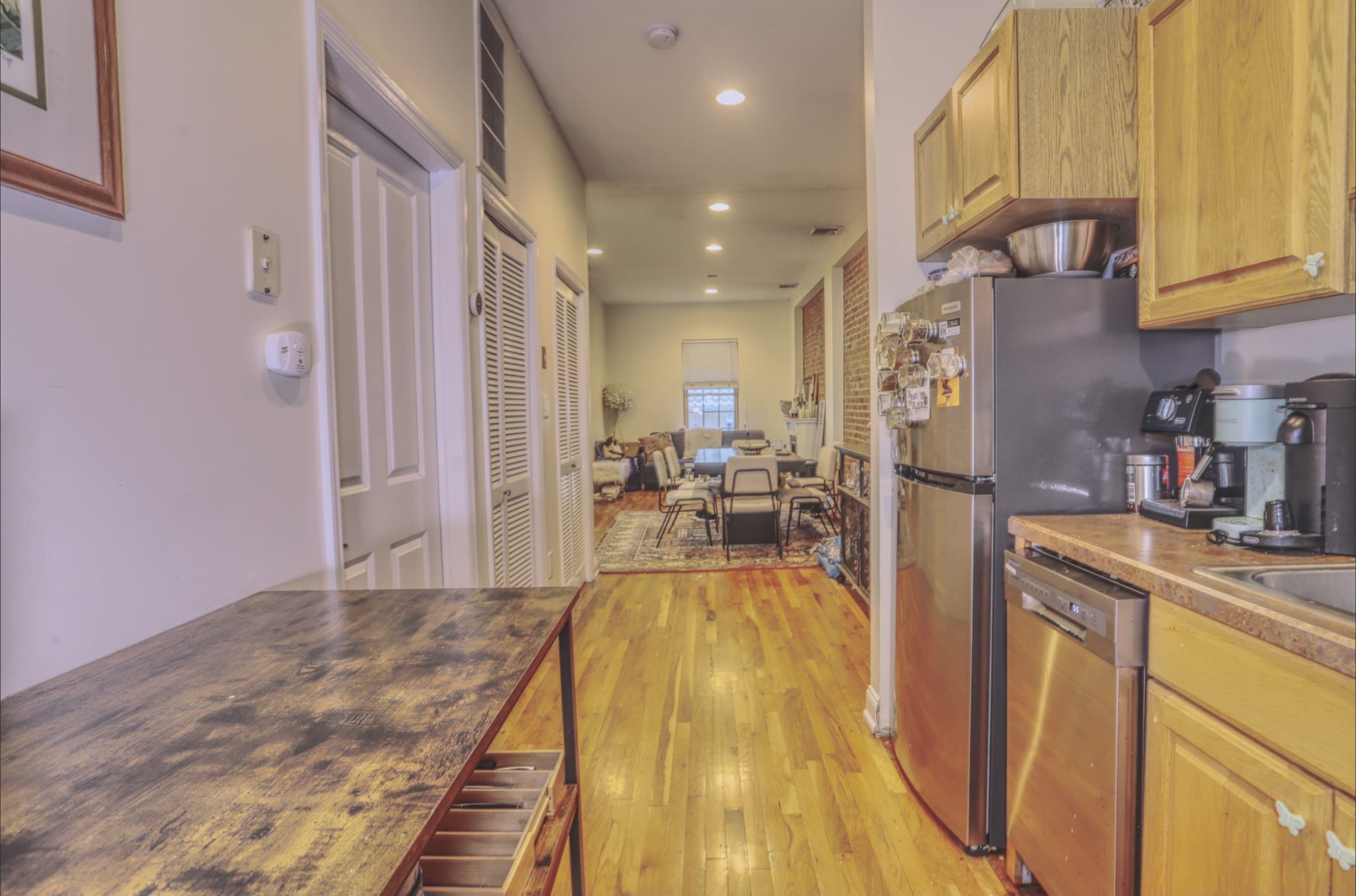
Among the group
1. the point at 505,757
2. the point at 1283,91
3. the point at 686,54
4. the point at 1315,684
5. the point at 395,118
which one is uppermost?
the point at 686,54

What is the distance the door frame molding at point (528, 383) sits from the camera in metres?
2.29

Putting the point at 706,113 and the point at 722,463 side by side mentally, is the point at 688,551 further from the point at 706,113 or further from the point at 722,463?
the point at 706,113

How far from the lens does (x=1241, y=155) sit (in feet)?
3.97

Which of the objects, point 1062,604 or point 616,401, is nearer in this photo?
point 1062,604

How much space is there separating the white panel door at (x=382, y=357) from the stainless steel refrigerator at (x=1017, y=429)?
5.16ft

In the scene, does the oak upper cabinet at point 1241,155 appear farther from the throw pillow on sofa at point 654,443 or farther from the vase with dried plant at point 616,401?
the vase with dried plant at point 616,401

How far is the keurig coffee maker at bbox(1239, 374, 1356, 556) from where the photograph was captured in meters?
1.12

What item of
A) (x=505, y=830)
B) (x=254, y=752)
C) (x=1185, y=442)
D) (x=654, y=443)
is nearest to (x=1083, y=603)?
(x=1185, y=442)

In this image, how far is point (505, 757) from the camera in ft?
4.00

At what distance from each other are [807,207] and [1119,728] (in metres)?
4.76

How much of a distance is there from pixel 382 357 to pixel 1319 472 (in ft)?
7.08

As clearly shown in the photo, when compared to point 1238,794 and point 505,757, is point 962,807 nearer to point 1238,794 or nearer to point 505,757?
point 1238,794

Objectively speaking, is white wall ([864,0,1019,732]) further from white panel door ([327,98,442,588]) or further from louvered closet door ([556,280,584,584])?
louvered closet door ([556,280,584,584])

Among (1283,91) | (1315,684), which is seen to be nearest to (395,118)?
(1283,91)
